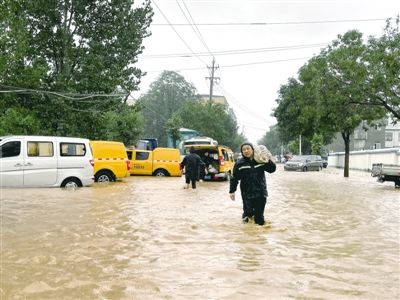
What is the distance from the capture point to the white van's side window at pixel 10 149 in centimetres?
1388

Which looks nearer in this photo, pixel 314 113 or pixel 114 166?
pixel 114 166

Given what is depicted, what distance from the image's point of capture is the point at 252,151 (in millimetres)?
8781

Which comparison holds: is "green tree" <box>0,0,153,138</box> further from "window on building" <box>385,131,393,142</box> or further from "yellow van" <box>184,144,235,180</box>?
"window on building" <box>385,131,393,142</box>

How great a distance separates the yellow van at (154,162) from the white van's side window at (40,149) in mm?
10594

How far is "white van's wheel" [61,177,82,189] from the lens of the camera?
15188 mm

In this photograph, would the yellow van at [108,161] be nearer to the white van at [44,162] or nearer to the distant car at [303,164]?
the white van at [44,162]

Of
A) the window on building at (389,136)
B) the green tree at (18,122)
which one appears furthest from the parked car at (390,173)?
the window on building at (389,136)

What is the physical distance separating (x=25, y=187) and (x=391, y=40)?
1669cm

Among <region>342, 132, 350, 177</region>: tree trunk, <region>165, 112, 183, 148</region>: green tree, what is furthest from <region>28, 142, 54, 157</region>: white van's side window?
<region>165, 112, 183, 148</region>: green tree

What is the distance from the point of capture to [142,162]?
83.3ft

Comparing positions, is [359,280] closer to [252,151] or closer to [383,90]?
[252,151]

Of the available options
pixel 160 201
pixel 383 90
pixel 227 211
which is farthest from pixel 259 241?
pixel 383 90

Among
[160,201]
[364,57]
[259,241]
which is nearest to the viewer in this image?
[259,241]

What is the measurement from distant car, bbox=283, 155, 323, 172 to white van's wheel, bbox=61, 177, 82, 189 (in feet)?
93.5
